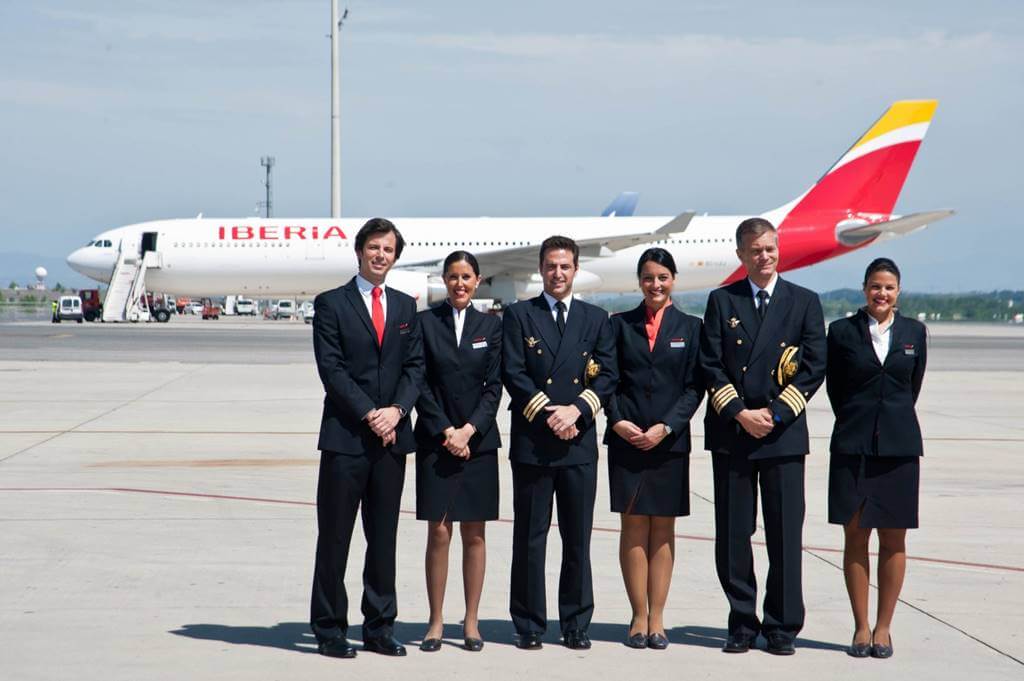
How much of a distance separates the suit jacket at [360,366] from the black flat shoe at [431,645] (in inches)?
34.5

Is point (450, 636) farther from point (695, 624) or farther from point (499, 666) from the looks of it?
point (695, 624)

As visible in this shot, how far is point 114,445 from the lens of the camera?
12273mm

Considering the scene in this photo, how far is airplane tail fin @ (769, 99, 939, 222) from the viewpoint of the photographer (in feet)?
133

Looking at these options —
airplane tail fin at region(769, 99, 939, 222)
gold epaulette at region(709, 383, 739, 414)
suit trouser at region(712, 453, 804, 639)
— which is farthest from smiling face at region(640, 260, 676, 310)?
airplane tail fin at region(769, 99, 939, 222)

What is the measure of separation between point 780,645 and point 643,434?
1136 millimetres

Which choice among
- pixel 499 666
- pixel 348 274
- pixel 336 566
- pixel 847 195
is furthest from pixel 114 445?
pixel 847 195

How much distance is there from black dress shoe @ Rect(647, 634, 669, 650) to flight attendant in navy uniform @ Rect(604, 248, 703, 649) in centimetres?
14

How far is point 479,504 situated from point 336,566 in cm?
73

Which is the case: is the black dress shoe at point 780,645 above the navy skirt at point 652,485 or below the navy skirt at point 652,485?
below

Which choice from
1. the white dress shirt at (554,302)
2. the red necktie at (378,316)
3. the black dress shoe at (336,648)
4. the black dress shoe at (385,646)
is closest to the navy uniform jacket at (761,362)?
the white dress shirt at (554,302)

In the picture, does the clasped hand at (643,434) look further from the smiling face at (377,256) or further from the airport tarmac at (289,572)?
the smiling face at (377,256)

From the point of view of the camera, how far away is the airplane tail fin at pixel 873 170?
40.4 m

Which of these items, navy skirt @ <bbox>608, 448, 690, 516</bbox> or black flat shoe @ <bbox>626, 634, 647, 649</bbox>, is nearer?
black flat shoe @ <bbox>626, 634, 647, 649</bbox>

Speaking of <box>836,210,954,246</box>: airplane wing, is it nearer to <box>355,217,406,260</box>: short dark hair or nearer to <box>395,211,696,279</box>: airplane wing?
<box>395,211,696,279</box>: airplane wing
